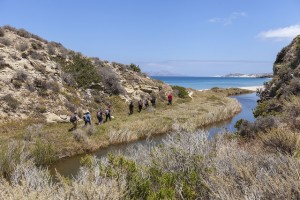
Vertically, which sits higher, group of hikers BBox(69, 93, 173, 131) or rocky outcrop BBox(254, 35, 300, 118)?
rocky outcrop BBox(254, 35, 300, 118)

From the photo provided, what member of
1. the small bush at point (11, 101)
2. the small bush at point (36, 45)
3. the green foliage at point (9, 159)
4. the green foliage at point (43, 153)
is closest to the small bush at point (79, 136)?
the green foliage at point (43, 153)

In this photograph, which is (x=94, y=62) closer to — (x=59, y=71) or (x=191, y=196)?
(x=59, y=71)

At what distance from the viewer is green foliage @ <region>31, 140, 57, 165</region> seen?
62.3 feet

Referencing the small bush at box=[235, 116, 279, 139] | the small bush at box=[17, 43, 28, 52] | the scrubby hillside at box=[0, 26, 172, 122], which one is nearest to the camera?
the small bush at box=[235, 116, 279, 139]

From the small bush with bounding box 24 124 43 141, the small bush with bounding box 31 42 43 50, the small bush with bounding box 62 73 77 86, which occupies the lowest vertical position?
the small bush with bounding box 24 124 43 141

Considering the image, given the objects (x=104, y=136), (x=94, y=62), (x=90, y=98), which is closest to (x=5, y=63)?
(x=90, y=98)

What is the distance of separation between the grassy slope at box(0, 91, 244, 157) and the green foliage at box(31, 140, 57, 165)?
1200 millimetres

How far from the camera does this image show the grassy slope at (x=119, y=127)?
887 inches

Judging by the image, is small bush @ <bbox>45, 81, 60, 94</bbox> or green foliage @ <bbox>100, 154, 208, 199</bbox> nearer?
green foliage @ <bbox>100, 154, 208, 199</bbox>

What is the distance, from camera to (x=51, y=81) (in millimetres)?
33531

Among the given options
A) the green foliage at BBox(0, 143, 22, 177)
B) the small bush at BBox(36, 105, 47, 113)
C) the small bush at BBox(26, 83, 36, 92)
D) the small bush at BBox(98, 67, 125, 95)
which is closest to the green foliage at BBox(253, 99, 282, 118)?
the green foliage at BBox(0, 143, 22, 177)

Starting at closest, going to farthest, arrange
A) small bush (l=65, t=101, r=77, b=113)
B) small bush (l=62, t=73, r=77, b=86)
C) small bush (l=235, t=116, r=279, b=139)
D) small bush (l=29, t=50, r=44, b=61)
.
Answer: small bush (l=235, t=116, r=279, b=139), small bush (l=65, t=101, r=77, b=113), small bush (l=29, t=50, r=44, b=61), small bush (l=62, t=73, r=77, b=86)

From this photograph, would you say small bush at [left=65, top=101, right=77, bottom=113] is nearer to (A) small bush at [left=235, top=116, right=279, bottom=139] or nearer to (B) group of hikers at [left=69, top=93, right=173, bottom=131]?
(B) group of hikers at [left=69, top=93, right=173, bottom=131]

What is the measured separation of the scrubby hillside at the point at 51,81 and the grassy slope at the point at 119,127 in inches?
75.5
